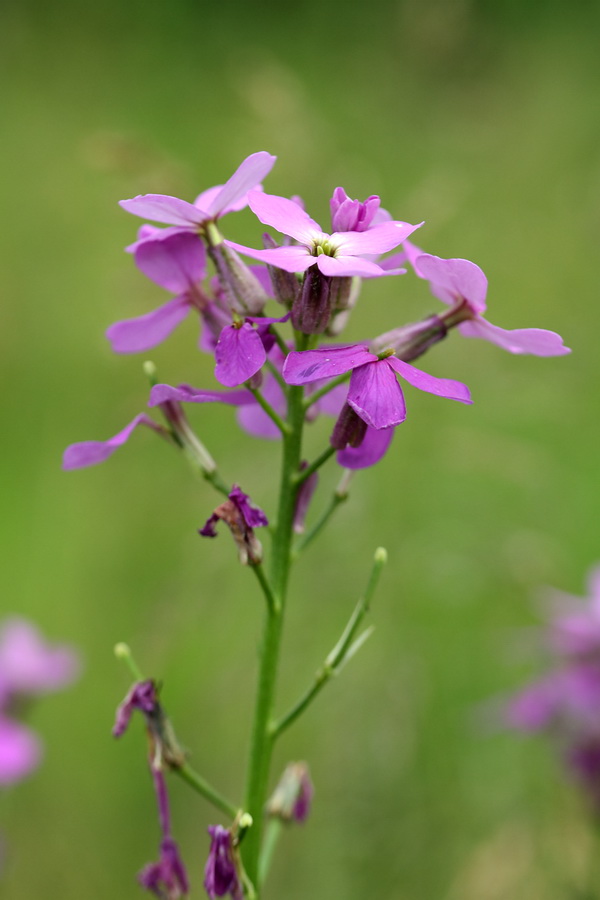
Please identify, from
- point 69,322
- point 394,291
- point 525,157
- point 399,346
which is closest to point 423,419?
point 394,291

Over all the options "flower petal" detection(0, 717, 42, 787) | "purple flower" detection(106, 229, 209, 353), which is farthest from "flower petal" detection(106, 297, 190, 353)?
"flower petal" detection(0, 717, 42, 787)

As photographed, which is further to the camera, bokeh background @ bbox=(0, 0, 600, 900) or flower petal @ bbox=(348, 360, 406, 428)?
bokeh background @ bbox=(0, 0, 600, 900)

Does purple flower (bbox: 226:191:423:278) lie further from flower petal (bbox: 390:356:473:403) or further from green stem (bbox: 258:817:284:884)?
green stem (bbox: 258:817:284:884)

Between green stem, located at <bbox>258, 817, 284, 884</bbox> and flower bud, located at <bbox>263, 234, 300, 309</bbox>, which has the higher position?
flower bud, located at <bbox>263, 234, 300, 309</bbox>

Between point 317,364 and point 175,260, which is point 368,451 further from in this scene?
point 175,260

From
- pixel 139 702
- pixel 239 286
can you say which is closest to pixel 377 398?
pixel 239 286

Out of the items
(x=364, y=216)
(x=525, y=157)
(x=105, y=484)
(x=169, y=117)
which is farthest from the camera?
(x=169, y=117)

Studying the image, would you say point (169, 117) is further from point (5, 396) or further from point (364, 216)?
point (364, 216)
